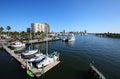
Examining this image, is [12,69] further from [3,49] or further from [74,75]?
[3,49]

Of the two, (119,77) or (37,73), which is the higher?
(37,73)

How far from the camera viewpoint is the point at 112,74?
3128cm

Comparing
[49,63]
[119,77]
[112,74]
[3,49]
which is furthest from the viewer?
[3,49]

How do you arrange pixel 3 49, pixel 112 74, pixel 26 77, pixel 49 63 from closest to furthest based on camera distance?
pixel 26 77 < pixel 112 74 < pixel 49 63 < pixel 3 49

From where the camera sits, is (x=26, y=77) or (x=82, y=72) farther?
(x=82, y=72)

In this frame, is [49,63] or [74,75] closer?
[74,75]

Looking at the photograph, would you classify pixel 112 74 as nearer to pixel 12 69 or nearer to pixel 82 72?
pixel 82 72

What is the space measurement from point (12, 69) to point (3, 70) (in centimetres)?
227

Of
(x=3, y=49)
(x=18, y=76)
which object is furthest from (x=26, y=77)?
(x=3, y=49)

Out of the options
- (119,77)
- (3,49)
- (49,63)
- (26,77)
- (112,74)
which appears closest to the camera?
(26,77)

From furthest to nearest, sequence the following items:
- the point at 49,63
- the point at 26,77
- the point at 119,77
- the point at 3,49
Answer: the point at 3,49
the point at 49,63
the point at 119,77
the point at 26,77

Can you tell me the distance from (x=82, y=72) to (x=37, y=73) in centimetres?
1256

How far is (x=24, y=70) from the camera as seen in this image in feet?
100

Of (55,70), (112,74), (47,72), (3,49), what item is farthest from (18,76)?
(3,49)
